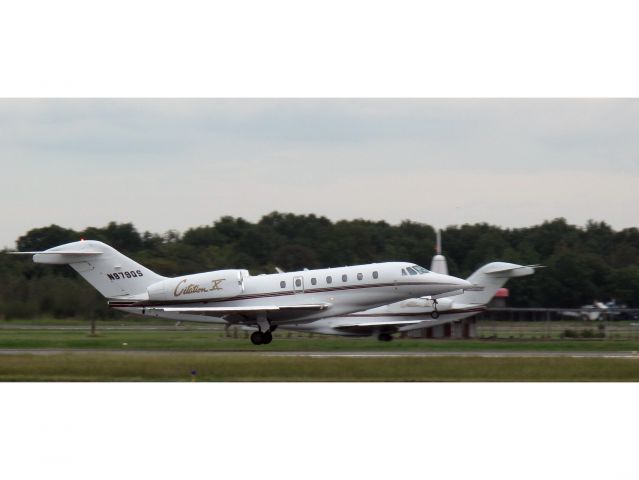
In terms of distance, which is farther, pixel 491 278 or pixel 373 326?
pixel 491 278

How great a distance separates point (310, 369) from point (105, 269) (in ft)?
38.3

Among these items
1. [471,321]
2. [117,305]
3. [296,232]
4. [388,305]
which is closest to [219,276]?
[117,305]

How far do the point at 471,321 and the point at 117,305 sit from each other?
15230 millimetres

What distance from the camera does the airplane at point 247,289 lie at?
117 feet

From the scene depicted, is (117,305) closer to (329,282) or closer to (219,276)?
(219,276)

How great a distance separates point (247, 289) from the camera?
35.8 metres

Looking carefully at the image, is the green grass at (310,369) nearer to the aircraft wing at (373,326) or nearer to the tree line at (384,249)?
the aircraft wing at (373,326)

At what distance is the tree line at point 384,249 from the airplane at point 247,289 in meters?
6.68

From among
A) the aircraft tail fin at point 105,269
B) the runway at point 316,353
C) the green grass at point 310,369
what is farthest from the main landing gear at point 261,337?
the green grass at point 310,369

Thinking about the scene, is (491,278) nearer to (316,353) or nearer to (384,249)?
(316,353)

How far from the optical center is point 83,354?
3019 centimetres

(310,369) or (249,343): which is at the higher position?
(249,343)

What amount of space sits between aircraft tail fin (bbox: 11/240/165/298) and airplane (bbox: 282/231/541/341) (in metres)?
5.56

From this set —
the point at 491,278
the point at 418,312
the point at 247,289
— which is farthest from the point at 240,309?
the point at 491,278
